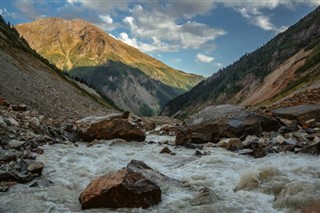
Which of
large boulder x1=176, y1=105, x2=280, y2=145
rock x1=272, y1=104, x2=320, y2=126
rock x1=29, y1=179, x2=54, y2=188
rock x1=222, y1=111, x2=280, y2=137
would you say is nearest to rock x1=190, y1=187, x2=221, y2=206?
rock x1=29, y1=179, x2=54, y2=188

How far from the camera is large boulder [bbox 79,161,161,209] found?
12.0m

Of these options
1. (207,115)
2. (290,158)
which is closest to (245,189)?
(290,158)

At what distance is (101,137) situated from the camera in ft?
88.4

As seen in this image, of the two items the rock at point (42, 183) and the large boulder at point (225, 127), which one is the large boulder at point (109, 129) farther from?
the rock at point (42, 183)

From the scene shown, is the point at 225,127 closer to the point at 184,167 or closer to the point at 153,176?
the point at 184,167

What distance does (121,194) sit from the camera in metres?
12.1

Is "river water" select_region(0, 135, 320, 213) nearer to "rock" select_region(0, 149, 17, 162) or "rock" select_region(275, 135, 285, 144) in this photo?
"rock" select_region(0, 149, 17, 162)

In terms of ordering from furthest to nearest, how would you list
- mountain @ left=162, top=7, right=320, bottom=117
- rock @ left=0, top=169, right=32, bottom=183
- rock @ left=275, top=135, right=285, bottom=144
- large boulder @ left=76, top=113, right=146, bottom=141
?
mountain @ left=162, top=7, right=320, bottom=117
large boulder @ left=76, top=113, right=146, bottom=141
rock @ left=275, top=135, right=285, bottom=144
rock @ left=0, top=169, right=32, bottom=183

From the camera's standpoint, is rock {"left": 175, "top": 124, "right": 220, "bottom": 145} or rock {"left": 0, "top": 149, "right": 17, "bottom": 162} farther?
rock {"left": 175, "top": 124, "right": 220, "bottom": 145}

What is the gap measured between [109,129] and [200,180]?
1337 centimetres

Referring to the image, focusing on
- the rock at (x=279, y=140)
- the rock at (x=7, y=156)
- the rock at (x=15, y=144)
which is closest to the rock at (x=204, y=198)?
the rock at (x=7, y=156)

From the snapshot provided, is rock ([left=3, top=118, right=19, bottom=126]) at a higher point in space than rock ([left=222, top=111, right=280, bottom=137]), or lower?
lower

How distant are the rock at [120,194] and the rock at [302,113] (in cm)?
1776

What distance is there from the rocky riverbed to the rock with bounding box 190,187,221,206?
34 millimetres
